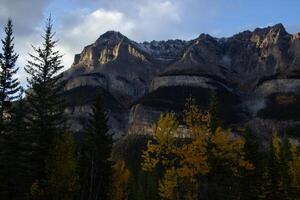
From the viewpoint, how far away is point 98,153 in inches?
2415

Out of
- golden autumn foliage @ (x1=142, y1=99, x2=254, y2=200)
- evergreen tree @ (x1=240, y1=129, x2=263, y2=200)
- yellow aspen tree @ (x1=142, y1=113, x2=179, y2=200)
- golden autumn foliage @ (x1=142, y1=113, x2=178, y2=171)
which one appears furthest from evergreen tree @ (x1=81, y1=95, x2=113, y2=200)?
golden autumn foliage @ (x1=142, y1=113, x2=178, y2=171)

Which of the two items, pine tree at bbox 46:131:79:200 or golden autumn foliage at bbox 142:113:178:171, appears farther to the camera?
pine tree at bbox 46:131:79:200

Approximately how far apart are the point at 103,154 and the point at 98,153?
84 centimetres

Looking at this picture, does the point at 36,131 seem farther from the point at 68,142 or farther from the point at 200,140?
the point at 200,140

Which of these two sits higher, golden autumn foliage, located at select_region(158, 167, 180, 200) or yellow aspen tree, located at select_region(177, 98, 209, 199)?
yellow aspen tree, located at select_region(177, 98, 209, 199)

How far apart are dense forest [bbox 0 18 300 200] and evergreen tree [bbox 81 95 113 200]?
0.11 metres

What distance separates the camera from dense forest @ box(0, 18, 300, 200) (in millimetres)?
36688

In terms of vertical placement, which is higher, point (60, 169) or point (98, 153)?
point (98, 153)

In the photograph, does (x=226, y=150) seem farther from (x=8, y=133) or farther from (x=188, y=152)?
(x=8, y=133)

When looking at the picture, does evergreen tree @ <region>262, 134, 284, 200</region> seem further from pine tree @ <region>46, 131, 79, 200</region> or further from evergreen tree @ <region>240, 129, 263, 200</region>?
pine tree @ <region>46, 131, 79, 200</region>

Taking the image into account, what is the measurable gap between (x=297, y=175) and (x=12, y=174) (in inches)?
1719

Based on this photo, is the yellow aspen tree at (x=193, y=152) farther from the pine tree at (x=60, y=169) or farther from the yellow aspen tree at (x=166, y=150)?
the pine tree at (x=60, y=169)

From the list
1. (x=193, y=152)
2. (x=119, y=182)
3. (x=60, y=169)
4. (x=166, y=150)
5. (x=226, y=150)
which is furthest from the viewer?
(x=119, y=182)

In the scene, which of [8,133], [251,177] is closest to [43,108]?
[8,133]
